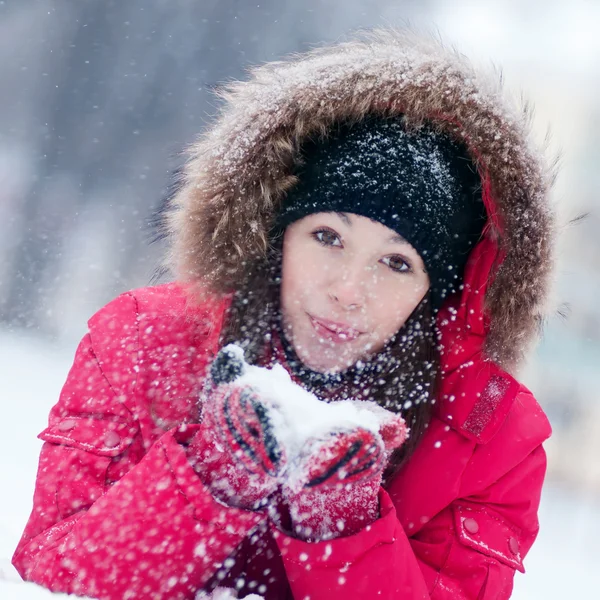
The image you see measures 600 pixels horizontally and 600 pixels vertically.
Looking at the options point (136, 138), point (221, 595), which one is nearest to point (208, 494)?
point (221, 595)

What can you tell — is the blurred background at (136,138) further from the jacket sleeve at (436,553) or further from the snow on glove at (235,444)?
the snow on glove at (235,444)

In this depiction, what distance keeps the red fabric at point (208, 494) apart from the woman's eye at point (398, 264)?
0.64 ft

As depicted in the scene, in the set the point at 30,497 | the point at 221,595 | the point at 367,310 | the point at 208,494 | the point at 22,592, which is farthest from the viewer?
the point at 30,497

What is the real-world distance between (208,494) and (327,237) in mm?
528

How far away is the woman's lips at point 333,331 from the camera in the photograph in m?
1.11

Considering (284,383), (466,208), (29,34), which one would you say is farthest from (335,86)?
(29,34)

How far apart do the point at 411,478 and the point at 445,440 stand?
106 mm

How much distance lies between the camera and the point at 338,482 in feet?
2.72

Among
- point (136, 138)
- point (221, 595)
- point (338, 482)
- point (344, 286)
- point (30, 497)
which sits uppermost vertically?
point (344, 286)

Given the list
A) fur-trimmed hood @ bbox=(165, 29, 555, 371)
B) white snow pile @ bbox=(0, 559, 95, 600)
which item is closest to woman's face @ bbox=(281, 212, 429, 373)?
fur-trimmed hood @ bbox=(165, 29, 555, 371)

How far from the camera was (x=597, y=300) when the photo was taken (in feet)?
14.2

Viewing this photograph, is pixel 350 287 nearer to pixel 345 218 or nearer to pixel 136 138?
pixel 345 218

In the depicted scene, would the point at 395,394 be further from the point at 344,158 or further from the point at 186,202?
the point at 186,202

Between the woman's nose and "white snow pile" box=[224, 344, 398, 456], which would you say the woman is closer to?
the woman's nose
